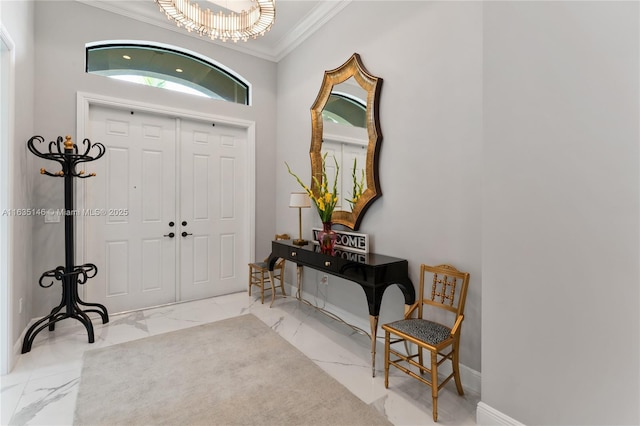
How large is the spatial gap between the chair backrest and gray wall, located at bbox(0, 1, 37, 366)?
10.0ft

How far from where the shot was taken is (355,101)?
10.0 feet

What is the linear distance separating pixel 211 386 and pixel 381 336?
1472mm

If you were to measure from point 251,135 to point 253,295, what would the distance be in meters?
2.19

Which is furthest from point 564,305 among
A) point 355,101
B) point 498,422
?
point 355,101

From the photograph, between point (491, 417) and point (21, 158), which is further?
point (21, 158)

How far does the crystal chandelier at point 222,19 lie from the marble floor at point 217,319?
9.14 ft

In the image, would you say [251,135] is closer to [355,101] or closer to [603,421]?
[355,101]

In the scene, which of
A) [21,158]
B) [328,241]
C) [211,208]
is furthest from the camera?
[211,208]

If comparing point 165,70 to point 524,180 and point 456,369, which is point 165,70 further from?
point 456,369

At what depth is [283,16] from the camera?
11.9 feet

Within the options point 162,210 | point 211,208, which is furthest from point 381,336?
point 162,210

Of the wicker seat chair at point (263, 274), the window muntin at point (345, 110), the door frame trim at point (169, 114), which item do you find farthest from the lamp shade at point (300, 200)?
the door frame trim at point (169, 114)

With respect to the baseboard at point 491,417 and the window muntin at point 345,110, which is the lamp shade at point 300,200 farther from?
the baseboard at point 491,417

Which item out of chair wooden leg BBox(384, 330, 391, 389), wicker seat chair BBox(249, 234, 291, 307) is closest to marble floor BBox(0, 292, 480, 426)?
chair wooden leg BBox(384, 330, 391, 389)
